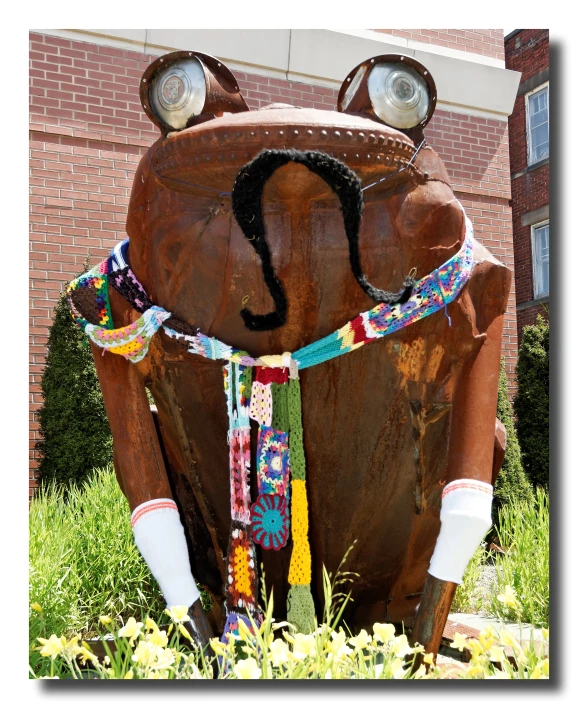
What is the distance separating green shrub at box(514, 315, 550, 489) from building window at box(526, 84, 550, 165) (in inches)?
40.8

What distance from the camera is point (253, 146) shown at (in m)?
1.63

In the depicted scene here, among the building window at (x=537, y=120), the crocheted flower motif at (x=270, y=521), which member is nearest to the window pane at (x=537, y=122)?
the building window at (x=537, y=120)

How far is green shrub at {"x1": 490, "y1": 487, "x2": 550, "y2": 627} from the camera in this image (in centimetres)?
304

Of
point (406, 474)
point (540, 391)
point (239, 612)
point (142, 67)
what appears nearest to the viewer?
point (239, 612)

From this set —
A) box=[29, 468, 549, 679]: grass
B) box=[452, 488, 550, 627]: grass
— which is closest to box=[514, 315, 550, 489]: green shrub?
box=[29, 468, 549, 679]: grass

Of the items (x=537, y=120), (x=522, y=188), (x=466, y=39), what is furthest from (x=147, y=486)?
(x=522, y=188)

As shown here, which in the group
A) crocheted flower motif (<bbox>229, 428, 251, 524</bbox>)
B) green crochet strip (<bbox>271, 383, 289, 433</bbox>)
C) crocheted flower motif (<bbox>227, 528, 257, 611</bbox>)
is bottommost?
crocheted flower motif (<bbox>227, 528, 257, 611</bbox>)

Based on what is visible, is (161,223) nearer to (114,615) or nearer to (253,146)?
(253,146)

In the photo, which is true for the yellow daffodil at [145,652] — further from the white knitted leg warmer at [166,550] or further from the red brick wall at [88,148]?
the red brick wall at [88,148]

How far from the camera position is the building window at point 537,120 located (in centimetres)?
356

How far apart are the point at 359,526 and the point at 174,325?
715mm

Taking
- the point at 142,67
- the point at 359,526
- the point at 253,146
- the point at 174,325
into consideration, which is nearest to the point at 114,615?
the point at 359,526

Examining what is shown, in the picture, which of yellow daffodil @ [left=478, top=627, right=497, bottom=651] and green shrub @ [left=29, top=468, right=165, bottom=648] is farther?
green shrub @ [left=29, top=468, right=165, bottom=648]

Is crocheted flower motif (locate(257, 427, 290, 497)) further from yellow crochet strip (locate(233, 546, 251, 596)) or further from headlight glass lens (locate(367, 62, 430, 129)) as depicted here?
headlight glass lens (locate(367, 62, 430, 129))
